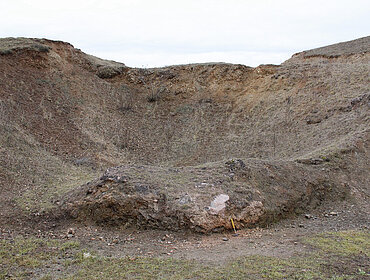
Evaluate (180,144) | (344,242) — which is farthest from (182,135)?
(344,242)

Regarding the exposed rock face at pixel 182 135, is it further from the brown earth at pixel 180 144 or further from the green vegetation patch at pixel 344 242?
the green vegetation patch at pixel 344 242

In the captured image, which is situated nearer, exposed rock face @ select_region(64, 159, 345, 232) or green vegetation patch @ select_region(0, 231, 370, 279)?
green vegetation patch @ select_region(0, 231, 370, 279)

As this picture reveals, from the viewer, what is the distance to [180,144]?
16406mm

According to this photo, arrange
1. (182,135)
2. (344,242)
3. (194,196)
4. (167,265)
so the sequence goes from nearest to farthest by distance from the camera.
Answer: (167,265)
(344,242)
(194,196)
(182,135)

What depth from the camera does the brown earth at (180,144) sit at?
7.54 m

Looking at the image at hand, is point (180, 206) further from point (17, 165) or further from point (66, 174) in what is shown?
point (17, 165)


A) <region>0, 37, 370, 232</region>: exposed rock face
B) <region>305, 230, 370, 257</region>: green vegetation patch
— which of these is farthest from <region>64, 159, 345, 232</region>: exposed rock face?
<region>305, 230, 370, 257</region>: green vegetation patch

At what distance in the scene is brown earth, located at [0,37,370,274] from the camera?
297 inches

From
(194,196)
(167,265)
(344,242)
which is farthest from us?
(194,196)

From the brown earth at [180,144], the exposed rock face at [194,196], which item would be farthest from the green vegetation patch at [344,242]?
the exposed rock face at [194,196]

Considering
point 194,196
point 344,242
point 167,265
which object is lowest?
point 344,242

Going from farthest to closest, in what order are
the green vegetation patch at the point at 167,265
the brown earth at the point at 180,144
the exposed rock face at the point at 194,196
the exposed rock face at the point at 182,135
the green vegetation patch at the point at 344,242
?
the exposed rock face at the point at 182,135 → the brown earth at the point at 180,144 → the exposed rock face at the point at 194,196 → the green vegetation patch at the point at 344,242 → the green vegetation patch at the point at 167,265

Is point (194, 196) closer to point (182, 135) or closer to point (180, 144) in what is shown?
A: point (180, 144)

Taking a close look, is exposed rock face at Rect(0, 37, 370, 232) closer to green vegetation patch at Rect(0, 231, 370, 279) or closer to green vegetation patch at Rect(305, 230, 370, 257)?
green vegetation patch at Rect(305, 230, 370, 257)
